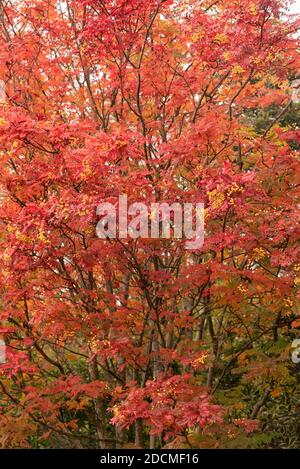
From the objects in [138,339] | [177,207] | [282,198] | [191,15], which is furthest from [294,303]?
[191,15]

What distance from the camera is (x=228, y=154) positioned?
5969 millimetres

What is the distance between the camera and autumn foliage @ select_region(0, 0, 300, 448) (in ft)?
15.3

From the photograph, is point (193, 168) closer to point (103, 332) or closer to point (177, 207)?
point (177, 207)

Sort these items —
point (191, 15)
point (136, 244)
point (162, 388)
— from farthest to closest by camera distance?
1. point (191, 15)
2. point (136, 244)
3. point (162, 388)

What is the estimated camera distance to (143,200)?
473 cm

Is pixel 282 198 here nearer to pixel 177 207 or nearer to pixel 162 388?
pixel 177 207

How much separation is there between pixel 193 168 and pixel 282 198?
939mm

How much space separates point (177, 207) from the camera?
190 inches

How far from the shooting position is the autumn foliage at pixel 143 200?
466 centimetres

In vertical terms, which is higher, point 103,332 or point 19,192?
point 19,192
